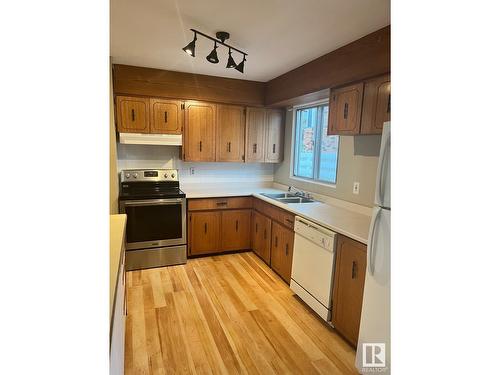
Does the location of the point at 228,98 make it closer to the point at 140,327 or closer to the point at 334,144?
the point at 334,144

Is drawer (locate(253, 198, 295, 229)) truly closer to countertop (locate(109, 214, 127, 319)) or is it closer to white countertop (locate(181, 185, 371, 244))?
white countertop (locate(181, 185, 371, 244))

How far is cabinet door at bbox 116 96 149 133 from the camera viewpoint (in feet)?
10.9

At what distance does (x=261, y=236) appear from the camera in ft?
11.8

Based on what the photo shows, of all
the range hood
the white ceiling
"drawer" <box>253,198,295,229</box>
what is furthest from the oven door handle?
the white ceiling

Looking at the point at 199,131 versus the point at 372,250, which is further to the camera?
the point at 199,131

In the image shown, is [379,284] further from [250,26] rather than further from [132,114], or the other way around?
[132,114]

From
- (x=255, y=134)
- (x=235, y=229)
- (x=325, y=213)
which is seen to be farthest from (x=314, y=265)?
(x=255, y=134)

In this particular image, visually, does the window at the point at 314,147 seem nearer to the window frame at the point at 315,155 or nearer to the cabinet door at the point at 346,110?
the window frame at the point at 315,155

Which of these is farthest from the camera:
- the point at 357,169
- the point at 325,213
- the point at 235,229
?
the point at 235,229
